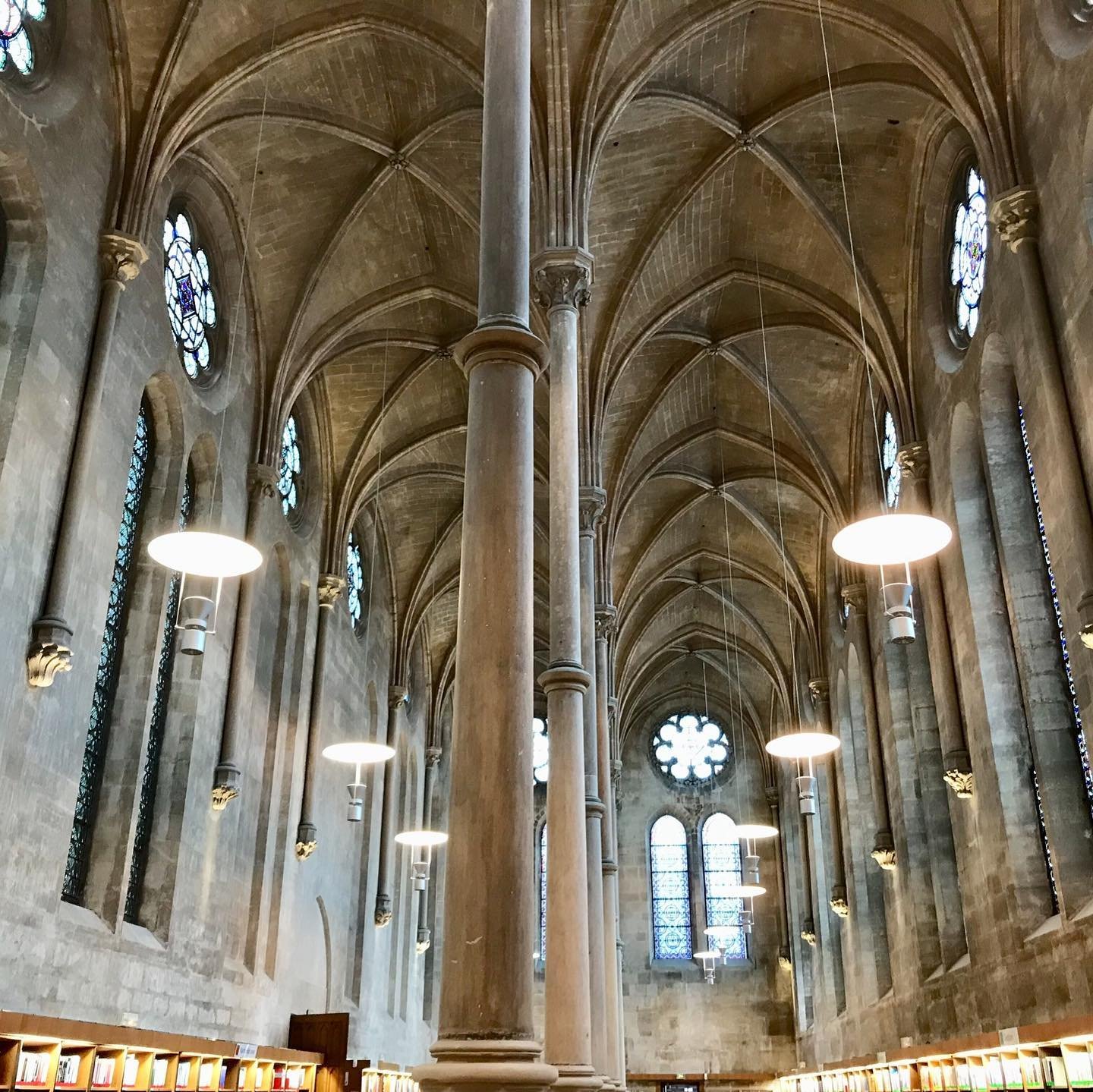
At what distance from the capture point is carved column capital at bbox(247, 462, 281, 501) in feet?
58.1

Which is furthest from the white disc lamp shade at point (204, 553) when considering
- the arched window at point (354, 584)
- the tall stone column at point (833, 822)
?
the tall stone column at point (833, 822)

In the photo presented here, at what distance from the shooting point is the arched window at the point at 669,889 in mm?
33500

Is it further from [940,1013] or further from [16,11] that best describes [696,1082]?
[16,11]

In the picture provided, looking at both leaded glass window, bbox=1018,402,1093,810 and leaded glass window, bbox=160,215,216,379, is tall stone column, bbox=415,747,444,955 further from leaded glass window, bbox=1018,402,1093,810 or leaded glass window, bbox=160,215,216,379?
leaded glass window, bbox=1018,402,1093,810

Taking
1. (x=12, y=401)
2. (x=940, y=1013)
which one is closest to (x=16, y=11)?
(x=12, y=401)

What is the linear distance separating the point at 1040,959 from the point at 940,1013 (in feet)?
16.4

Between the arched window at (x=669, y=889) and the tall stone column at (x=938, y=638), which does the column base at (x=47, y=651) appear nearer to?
the tall stone column at (x=938, y=638)

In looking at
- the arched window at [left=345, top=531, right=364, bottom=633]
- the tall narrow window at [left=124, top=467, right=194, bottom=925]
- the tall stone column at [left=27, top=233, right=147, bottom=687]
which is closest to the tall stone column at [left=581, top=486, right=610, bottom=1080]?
the tall narrow window at [left=124, top=467, right=194, bottom=925]

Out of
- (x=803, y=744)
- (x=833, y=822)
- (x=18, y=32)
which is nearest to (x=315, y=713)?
(x=803, y=744)

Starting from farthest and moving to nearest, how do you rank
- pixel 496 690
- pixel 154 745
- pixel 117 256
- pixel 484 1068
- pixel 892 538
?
pixel 154 745 < pixel 117 256 < pixel 892 538 < pixel 496 690 < pixel 484 1068

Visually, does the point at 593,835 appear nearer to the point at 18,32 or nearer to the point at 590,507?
the point at 590,507

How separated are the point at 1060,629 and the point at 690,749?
22970mm

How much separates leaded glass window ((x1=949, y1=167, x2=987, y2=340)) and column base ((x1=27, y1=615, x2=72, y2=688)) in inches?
456

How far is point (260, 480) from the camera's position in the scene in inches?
699
